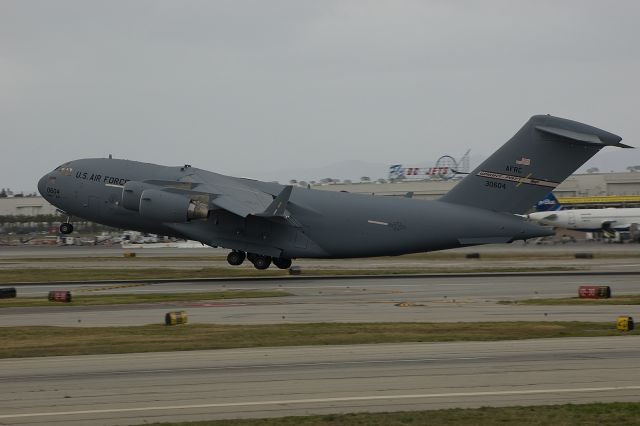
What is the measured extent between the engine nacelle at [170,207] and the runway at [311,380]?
74.9ft

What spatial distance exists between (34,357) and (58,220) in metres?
97.8

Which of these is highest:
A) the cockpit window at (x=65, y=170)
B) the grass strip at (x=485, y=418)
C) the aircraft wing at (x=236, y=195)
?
the cockpit window at (x=65, y=170)

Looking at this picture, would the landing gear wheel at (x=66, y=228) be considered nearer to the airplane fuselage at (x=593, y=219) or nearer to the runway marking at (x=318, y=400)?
the runway marking at (x=318, y=400)

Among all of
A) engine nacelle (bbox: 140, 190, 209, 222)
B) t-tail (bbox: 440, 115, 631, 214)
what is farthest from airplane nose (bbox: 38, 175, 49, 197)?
t-tail (bbox: 440, 115, 631, 214)

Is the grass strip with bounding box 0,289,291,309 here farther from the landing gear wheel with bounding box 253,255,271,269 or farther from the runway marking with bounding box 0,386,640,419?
the runway marking with bounding box 0,386,640,419

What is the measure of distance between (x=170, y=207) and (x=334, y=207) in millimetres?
7523

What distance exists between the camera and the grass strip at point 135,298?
102ft

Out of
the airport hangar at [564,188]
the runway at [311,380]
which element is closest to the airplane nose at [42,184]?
the runway at [311,380]

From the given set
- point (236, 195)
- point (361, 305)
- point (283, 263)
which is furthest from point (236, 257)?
point (361, 305)

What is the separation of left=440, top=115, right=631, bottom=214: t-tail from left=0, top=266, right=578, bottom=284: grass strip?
16.9 feet

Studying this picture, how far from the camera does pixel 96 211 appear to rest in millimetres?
44562

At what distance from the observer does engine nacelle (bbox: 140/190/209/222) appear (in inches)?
1620

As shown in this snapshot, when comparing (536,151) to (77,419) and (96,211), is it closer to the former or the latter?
(96,211)

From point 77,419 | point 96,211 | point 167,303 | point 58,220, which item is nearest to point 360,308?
point 167,303
